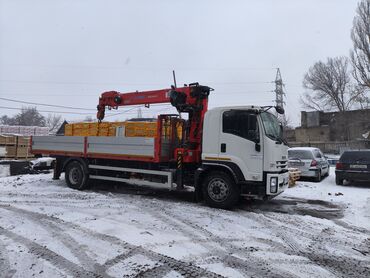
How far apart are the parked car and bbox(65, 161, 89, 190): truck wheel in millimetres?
8765

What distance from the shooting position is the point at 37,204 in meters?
8.38

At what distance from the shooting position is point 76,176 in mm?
10883

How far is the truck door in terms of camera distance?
7621mm

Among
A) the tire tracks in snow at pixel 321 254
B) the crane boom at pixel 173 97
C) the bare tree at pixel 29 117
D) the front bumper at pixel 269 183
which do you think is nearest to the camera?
the tire tracks in snow at pixel 321 254

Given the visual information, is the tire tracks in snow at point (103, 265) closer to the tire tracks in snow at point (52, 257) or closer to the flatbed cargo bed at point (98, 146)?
the tire tracks in snow at point (52, 257)

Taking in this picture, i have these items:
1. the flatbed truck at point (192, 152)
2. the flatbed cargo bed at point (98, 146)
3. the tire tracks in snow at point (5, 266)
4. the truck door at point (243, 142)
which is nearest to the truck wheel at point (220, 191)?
the flatbed truck at point (192, 152)

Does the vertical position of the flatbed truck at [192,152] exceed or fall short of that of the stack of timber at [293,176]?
it exceeds it

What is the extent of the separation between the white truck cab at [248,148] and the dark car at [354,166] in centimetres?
540

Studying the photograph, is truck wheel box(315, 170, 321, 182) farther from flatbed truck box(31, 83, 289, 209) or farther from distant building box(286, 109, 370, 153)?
distant building box(286, 109, 370, 153)

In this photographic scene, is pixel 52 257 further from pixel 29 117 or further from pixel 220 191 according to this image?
pixel 29 117

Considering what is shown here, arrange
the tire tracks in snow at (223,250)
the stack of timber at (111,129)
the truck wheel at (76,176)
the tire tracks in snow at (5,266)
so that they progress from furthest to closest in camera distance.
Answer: the truck wheel at (76,176), the stack of timber at (111,129), the tire tracks in snow at (223,250), the tire tracks in snow at (5,266)

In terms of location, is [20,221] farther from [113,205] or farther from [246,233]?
[246,233]

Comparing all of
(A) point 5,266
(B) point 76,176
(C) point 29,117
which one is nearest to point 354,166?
(B) point 76,176

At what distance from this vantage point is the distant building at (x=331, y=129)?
40438 mm
